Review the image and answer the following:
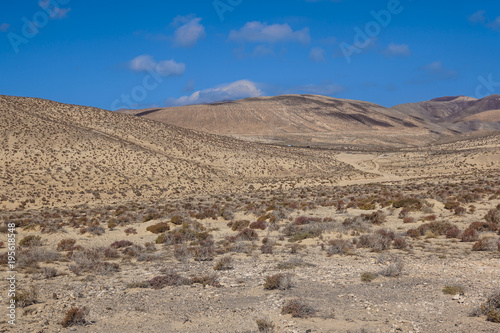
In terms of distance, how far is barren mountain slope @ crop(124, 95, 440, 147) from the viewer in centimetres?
12938

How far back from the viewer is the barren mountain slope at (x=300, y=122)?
12938 cm

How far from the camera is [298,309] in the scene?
7645 millimetres

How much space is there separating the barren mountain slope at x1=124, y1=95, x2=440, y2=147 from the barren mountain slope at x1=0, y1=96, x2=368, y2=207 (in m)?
54.2

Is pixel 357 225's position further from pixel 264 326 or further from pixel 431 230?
pixel 264 326

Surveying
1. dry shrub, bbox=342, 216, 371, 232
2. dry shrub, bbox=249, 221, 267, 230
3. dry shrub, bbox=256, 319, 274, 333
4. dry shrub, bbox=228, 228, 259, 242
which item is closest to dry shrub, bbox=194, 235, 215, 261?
dry shrub, bbox=228, 228, 259, 242

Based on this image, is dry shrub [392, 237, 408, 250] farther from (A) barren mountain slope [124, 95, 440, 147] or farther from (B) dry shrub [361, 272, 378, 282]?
(A) barren mountain slope [124, 95, 440, 147]

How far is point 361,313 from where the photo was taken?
764 cm

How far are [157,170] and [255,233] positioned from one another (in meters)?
32.9

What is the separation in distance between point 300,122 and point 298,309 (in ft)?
495

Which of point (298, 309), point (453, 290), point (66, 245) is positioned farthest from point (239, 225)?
point (453, 290)

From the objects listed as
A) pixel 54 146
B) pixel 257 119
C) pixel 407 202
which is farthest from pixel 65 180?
pixel 257 119

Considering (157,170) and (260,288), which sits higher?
(157,170)

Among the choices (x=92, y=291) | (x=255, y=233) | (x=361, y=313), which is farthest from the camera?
(x=255, y=233)

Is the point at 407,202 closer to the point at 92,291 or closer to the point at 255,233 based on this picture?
the point at 255,233
